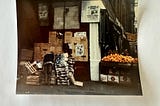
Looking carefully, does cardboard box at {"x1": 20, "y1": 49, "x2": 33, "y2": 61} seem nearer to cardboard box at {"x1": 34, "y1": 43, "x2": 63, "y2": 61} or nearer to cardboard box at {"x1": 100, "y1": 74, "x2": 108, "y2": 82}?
cardboard box at {"x1": 34, "y1": 43, "x2": 63, "y2": 61}

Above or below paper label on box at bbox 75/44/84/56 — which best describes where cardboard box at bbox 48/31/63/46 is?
above

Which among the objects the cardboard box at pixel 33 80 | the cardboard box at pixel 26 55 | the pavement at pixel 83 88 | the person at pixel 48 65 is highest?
the cardboard box at pixel 26 55

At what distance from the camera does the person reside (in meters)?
0.63

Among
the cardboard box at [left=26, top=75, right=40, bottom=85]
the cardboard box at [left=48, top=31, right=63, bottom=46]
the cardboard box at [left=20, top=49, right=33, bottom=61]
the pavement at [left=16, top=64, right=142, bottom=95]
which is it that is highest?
the cardboard box at [left=48, top=31, right=63, bottom=46]

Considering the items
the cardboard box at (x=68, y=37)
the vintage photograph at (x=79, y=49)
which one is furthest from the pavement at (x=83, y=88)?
the cardboard box at (x=68, y=37)

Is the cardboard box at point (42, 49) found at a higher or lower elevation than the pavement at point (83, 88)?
higher

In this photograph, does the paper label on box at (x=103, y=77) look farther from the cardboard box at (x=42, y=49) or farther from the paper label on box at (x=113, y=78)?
the cardboard box at (x=42, y=49)

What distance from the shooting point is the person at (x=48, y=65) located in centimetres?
63

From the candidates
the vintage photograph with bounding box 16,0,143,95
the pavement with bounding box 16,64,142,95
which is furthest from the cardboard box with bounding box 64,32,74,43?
the pavement with bounding box 16,64,142,95
